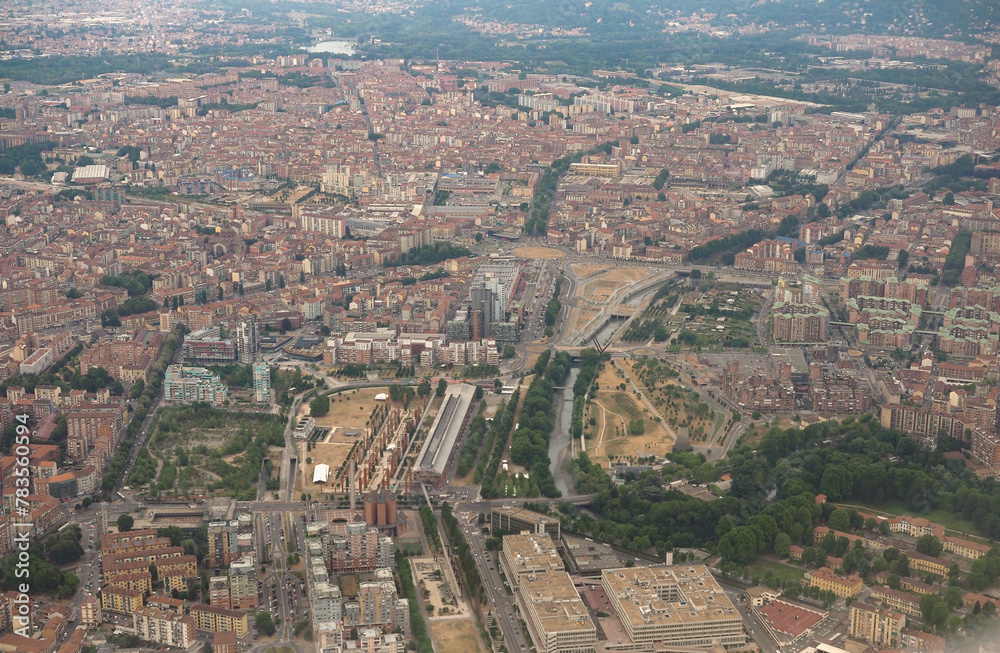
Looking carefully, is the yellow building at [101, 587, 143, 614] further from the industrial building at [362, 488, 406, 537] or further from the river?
the river

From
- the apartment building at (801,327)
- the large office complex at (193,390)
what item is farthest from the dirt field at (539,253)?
the large office complex at (193,390)

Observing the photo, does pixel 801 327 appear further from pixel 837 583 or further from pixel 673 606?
pixel 673 606

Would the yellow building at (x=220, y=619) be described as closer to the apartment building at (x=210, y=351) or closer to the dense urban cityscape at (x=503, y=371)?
the dense urban cityscape at (x=503, y=371)

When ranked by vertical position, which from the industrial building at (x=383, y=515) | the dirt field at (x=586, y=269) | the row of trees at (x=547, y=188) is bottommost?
the row of trees at (x=547, y=188)

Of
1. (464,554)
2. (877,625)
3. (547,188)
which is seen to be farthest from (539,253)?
(877,625)

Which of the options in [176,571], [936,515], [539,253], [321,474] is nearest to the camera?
[176,571]

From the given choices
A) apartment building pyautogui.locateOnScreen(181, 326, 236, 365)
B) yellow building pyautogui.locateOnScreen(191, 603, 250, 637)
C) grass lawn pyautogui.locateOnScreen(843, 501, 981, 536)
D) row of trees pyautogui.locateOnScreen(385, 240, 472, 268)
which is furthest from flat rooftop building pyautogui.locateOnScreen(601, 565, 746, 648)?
row of trees pyautogui.locateOnScreen(385, 240, 472, 268)

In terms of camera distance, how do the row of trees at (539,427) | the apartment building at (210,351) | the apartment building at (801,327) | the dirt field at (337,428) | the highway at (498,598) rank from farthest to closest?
1. the apartment building at (801,327)
2. the apartment building at (210,351)
3. the dirt field at (337,428)
4. the row of trees at (539,427)
5. the highway at (498,598)
